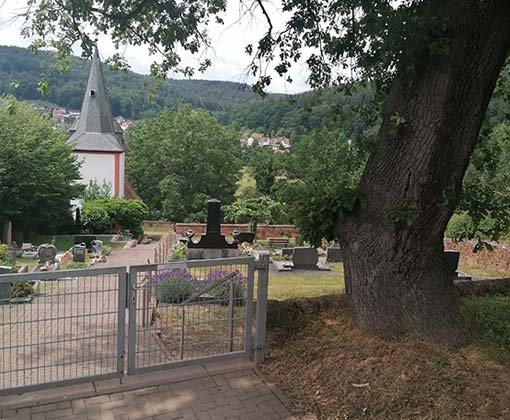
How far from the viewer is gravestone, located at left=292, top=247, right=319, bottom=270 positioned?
16.9 m

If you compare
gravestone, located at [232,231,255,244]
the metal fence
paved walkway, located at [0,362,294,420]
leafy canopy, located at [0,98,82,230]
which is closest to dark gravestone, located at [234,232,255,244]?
gravestone, located at [232,231,255,244]

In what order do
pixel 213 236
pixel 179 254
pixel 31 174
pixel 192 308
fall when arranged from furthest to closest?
pixel 31 174 < pixel 179 254 < pixel 213 236 < pixel 192 308

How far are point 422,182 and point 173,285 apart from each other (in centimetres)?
264

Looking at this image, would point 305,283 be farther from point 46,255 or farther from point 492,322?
point 46,255

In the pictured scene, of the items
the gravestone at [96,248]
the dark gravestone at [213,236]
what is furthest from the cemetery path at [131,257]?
the dark gravestone at [213,236]

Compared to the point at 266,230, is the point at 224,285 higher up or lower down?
higher up

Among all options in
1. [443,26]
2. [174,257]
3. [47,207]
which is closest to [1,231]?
[47,207]

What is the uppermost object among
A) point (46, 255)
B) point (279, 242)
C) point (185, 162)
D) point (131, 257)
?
point (185, 162)

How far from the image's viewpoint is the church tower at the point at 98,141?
4109cm

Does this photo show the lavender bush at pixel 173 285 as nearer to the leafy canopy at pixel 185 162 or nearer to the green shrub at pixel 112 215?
the green shrub at pixel 112 215

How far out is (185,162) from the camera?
44.6m

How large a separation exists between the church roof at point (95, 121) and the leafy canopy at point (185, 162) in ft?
10.8

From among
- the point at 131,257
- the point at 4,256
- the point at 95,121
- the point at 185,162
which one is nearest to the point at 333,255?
the point at 131,257

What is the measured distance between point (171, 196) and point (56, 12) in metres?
35.7
